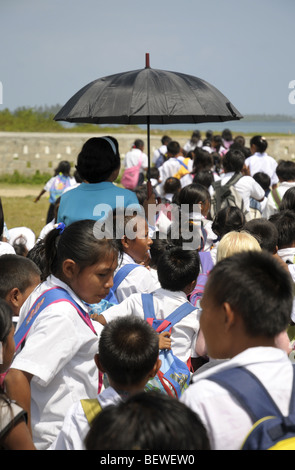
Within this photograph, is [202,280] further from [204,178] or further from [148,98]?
[204,178]

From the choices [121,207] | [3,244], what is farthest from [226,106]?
[3,244]

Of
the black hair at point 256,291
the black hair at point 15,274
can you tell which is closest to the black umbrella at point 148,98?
the black hair at point 15,274

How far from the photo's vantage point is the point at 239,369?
5.01 ft

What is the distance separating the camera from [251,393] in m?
1.46

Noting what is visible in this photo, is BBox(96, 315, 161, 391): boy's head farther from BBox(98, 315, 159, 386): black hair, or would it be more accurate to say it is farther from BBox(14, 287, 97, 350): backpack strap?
BBox(14, 287, 97, 350): backpack strap

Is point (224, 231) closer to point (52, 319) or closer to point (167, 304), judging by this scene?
point (167, 304)

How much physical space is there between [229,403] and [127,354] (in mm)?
806

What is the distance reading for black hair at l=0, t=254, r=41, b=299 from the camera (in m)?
3.02

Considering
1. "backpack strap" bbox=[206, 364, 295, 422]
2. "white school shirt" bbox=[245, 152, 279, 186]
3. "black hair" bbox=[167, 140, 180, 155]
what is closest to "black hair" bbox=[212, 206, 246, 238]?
"backpack strap" bbox=[206, 364, 295, 422]

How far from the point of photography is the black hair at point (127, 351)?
218 centimetres

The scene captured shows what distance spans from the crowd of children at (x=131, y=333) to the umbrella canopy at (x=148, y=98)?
551 mm

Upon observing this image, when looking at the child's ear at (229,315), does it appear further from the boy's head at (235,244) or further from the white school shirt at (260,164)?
the white school shirt at (260,164)

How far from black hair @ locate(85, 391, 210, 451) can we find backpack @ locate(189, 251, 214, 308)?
212 centimetres
